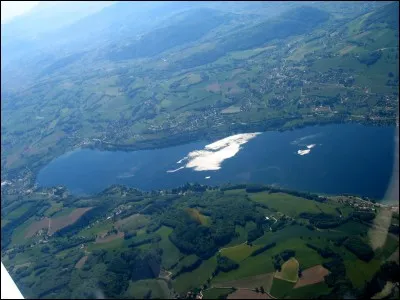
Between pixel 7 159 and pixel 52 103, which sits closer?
pixel 7 159

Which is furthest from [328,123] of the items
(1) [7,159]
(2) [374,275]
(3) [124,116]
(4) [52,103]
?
(4) [52,103]

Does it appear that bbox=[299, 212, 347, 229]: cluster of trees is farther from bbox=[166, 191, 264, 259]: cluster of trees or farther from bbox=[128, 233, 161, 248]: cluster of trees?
bbox=[128, 233, 161, 248]: cluster of trees

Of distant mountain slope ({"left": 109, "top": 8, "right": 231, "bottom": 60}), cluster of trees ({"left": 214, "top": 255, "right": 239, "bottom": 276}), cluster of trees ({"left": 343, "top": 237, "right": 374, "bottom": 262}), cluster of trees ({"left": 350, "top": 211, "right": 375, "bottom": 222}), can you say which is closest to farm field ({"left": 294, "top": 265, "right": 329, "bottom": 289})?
cluster of trees ({"left": 343, "top": 237, "right": 374, "bottom": 262})

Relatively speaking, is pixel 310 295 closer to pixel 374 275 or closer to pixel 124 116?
pixel 374 275

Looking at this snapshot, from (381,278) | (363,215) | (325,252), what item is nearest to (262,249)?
(325,252)

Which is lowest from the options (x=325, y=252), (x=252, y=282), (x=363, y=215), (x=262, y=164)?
(x=262, y=164)

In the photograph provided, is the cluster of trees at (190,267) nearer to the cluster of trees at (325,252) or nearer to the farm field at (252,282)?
the farm field at (252,282)

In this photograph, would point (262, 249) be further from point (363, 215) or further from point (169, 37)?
point (169, 37)
